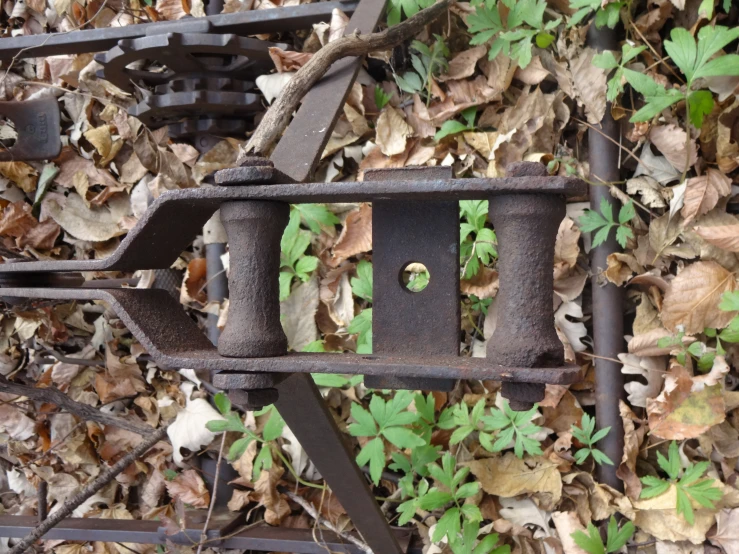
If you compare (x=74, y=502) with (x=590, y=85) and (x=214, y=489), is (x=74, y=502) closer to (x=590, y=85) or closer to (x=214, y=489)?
(x=214, y=489)

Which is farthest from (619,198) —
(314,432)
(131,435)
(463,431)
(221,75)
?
(131,435)

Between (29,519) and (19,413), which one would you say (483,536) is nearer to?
(29,519)

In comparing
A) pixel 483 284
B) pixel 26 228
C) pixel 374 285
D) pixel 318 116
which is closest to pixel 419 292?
pixel 374 285

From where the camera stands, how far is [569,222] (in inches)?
67.8

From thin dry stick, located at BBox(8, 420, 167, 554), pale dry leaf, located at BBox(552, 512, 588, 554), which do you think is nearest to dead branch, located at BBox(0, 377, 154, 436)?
thin dry stick, located at BBox(8, 420, 167, 554)

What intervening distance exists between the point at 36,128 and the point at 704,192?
7.04ft

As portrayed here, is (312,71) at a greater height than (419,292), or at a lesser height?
greater

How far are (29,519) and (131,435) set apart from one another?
16.8 inches

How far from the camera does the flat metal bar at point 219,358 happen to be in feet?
2.65

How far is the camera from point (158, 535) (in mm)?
1868

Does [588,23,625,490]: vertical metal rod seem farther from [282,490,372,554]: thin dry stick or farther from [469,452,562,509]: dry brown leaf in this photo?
[282,490,372,554]: thin dry stick

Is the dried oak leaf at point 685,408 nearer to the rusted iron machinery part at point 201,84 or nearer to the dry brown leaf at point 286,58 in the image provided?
the dry brown leaf at point 286,58

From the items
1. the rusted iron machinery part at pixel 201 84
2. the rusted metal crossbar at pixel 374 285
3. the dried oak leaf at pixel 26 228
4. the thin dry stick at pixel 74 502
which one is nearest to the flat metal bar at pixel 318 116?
the rusted metal crossbar at pixel 374 285

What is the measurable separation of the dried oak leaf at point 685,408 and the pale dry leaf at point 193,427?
1371 millimetres
